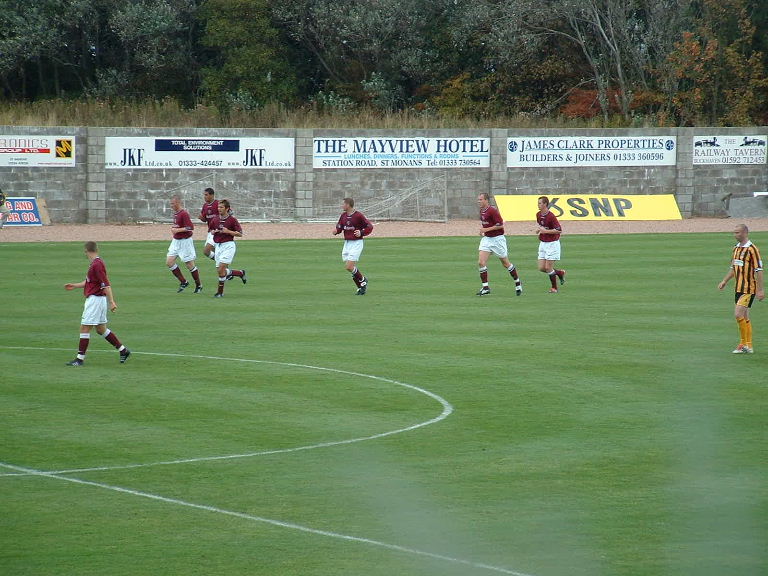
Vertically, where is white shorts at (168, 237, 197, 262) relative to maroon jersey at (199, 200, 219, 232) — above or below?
below

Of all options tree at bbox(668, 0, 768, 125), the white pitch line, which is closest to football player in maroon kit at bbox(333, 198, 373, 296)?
the white pitch line

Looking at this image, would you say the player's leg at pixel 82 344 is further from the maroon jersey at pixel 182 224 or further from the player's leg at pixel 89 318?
the maroon jersey at pixel 182 224

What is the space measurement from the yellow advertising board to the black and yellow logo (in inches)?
633

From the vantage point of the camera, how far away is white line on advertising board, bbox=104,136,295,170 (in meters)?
42.7

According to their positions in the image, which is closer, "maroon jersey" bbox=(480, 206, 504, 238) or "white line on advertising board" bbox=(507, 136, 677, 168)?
"maroon jersey" bbox=(480, 206, 504, 238)

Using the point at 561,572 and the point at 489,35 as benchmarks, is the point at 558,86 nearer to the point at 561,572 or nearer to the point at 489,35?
the point at 489,35

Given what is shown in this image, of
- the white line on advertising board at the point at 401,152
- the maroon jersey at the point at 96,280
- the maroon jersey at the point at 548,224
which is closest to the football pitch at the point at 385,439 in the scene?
the maroon jersey at the point at 96,280

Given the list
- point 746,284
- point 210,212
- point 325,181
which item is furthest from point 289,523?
point 325,181

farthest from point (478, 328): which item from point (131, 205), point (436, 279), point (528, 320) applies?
point (131, 205)

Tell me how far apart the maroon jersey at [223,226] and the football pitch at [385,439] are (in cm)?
160

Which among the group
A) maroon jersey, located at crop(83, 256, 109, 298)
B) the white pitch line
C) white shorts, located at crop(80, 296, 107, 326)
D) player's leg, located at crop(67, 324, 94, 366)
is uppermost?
maroon jersey, located at crop(83, 256, 109, 298)

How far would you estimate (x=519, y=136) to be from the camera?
152ft

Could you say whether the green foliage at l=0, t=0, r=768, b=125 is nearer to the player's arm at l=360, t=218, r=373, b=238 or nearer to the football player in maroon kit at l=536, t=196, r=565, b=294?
the football player in maroon kit at l=536, t=196, r=565, b=294

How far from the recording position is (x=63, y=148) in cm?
4209
